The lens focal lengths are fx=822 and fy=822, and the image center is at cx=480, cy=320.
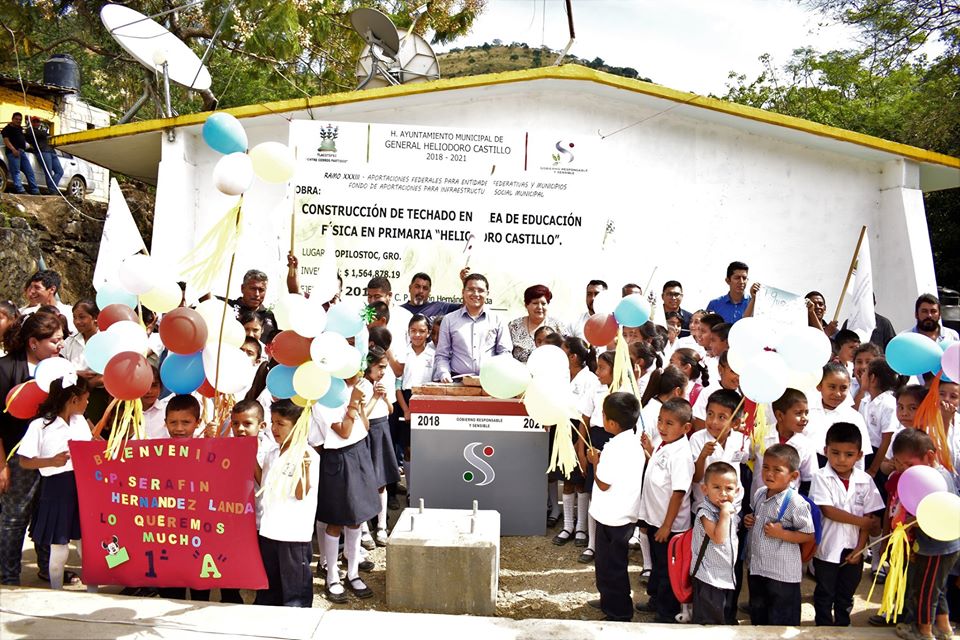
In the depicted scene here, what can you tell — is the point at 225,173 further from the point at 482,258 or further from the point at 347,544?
the point at 482,258

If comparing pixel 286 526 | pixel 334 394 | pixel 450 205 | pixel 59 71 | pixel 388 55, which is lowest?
pixel 286 526

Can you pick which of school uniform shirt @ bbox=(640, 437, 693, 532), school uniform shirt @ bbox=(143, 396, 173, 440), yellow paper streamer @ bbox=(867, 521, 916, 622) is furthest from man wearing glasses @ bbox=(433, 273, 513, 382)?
yellow paper streamer @ bbox=(867, 521, 916, 622)

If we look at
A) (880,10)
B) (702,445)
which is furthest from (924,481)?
(880,10)

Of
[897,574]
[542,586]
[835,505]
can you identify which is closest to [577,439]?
[542,586]

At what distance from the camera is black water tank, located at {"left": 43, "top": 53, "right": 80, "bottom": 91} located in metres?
19.3

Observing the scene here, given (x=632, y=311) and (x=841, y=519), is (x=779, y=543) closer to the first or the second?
(x=841, y=519)

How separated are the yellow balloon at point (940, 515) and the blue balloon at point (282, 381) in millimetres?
2874

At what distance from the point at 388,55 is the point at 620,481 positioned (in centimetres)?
758

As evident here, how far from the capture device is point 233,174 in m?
3.84

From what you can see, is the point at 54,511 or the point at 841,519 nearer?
the point at 841,519

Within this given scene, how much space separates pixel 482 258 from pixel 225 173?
483 centimetres

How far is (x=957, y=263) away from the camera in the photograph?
16547mm

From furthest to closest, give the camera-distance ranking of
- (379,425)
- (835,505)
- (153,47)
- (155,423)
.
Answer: (153,47) → (379,425) → (155,423) → (835,505)

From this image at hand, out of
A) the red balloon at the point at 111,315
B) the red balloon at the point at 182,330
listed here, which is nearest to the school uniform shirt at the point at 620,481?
the red balloon at the point at 182,330
